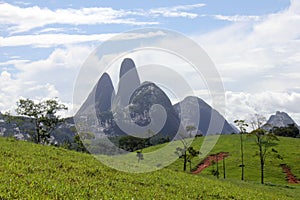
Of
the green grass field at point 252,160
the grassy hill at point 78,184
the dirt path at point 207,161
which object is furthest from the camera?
the dirt path at point 207,161

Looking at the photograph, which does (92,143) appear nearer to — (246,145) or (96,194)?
(246,145)

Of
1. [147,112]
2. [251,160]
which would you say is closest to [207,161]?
[251,160]

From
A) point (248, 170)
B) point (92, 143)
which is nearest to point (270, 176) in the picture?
point (248, 170)

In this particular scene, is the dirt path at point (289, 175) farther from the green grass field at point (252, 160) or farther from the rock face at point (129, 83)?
the rock face at point (129, 83)

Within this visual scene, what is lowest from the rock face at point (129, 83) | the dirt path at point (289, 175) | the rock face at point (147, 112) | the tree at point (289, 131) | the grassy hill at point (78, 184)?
the dirt path at point (289, 175)

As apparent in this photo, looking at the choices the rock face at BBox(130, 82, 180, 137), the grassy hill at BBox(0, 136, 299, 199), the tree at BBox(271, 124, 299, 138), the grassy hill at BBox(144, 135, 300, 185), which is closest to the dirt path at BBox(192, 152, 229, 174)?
the grassy hill at BBox(144, 135, 300, 185)

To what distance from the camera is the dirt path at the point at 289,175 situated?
77438 mm

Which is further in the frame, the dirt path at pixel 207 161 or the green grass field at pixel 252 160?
the dirt path at pixel 207 161

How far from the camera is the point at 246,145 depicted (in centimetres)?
11206

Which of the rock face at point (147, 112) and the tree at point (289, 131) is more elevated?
Answer: the rock face at point (147, 112)

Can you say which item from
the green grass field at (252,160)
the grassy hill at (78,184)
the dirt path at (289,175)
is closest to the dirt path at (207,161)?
the green grass field at (252,160)

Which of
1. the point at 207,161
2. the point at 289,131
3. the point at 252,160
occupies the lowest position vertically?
the point at 207,161

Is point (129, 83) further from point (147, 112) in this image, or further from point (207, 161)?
point (207, 161)

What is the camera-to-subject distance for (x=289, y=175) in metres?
81.7
